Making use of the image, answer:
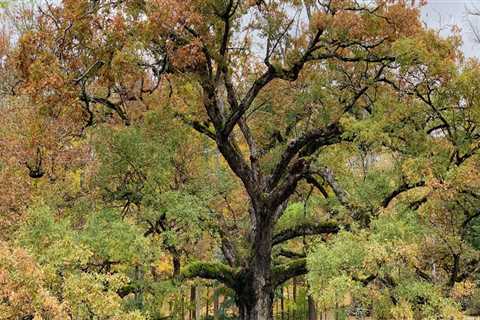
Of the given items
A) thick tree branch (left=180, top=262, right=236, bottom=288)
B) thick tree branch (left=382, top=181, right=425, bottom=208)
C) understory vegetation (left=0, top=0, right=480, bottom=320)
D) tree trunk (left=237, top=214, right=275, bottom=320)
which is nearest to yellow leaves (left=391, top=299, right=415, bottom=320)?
understory vegetation (left=0, top=0, right=480, bottom=320)

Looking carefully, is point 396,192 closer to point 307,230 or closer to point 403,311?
point 403,311

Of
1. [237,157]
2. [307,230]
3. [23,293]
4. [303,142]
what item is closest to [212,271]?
[307,230]

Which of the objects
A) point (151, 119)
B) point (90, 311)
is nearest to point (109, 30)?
point (151, 119)

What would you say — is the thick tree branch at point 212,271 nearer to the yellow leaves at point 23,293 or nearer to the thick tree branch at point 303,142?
the thick tree branch at point 303,142

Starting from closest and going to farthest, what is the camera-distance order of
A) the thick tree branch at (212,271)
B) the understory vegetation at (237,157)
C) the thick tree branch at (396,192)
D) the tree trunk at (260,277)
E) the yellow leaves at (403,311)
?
1. the yellow leaves at (403,311)
2. the understory vegetation at (237,157)
3. the thick tree branch at (396,192)
4. the tree trunk at (260,277)
5. the thick tree branch at (212,271)

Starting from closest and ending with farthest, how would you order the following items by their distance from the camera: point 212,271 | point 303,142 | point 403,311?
point 403,311 < point 303,142 < point 212,271

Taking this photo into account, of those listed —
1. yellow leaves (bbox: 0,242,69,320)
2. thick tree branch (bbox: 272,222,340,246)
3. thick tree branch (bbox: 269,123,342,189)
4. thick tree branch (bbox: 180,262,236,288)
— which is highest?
thick tree branch (bbox: 269,123,342,189)

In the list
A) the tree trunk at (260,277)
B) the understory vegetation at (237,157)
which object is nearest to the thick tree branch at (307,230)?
the understory vegetation at (237,157)

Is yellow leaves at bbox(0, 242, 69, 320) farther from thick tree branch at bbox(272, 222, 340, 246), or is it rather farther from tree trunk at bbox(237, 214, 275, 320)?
thick tree branch at bbox(272, 222, 340, 246)

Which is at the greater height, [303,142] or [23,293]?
[303,142]

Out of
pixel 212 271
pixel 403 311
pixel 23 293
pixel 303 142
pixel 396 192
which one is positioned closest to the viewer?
pixel 23 293

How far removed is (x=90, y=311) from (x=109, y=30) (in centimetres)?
574

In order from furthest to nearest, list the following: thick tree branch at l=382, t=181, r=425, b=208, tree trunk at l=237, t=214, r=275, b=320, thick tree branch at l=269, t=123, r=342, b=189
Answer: tree trunk at l=237, t=214, r=275, b=320, thick tree branch at l=269, t=123, r=342, b=189, thick tree branch at l=382, t=181, r=425, b=208

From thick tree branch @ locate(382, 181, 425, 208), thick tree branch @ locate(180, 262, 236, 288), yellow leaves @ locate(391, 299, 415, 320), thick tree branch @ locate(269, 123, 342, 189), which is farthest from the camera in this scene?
thick tree branch @ locate(180, 262, 236, 288)
